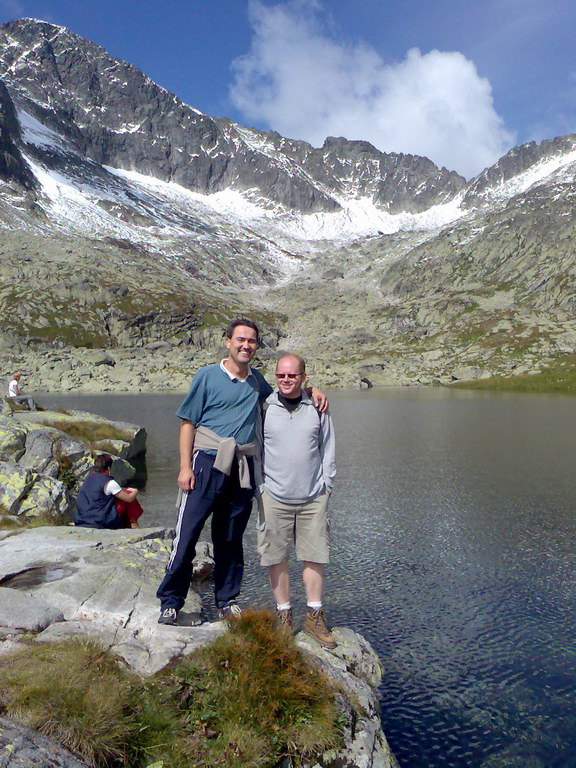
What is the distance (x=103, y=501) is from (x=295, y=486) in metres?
8.06

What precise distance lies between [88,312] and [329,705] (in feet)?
671

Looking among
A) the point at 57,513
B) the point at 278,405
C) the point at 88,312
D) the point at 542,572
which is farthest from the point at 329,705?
the point at 88,312

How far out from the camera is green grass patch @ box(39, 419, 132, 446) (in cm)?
2778

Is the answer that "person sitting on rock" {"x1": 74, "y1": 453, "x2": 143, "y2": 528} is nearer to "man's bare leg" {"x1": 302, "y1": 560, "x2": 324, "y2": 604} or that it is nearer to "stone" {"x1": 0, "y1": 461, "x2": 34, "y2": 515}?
"stone" {"x1": 0, "y1": 461, "x2": 34, "y2": 515}

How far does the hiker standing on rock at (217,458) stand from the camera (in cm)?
760

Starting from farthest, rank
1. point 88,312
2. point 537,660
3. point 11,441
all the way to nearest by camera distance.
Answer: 1. point 88,312
2. point 11,441
3. point 537,660

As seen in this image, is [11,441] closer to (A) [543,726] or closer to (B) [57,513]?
(B) [57,513]

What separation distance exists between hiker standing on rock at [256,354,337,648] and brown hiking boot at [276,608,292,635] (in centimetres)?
2

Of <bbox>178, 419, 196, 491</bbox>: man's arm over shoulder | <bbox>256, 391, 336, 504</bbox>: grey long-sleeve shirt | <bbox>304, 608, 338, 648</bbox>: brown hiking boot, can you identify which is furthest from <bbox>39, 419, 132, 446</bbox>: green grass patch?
<bbox>304, 608, 338, 648</bbox>: brown hiking boot

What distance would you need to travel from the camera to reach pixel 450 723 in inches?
312

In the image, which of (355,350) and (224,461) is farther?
(355,350)

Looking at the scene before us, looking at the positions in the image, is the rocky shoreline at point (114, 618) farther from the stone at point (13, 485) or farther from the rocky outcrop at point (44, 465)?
the rocky outcrop at point (44, 465)

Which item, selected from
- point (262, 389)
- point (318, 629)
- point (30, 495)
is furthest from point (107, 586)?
point (30, 495)

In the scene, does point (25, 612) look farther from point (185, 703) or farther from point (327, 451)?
point (327, 451)
